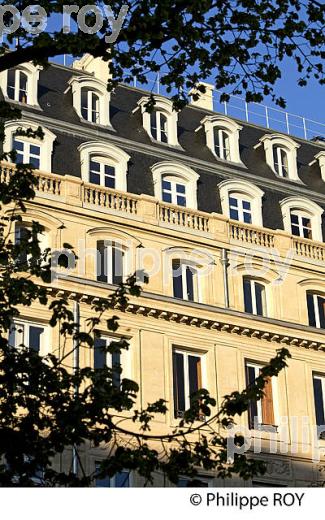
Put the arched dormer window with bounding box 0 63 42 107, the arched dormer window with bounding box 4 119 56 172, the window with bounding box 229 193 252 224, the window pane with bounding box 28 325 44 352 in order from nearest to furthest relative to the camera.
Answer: the window pane with bounding box 28 325 44 352
the arched dormer window with bounding box 4 119 56 172
the arched dormer window with bounding box 0 63 42 107
the window with bounding box 229 193 252 224

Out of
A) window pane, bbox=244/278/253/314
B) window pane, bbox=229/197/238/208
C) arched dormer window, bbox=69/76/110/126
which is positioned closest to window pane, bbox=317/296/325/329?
window pane, bbox=244/278/253/314

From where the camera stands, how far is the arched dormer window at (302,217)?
4297 cm

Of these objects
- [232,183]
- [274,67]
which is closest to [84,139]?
[232,183]

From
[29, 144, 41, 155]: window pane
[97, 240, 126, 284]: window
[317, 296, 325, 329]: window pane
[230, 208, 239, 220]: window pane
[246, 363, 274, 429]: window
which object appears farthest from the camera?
[230, 208, 239, 220]: window pane

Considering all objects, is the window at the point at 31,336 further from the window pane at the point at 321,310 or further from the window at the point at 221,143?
the window at the point at 221,143

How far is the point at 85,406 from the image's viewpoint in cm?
1869

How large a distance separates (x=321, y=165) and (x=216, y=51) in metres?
26.6

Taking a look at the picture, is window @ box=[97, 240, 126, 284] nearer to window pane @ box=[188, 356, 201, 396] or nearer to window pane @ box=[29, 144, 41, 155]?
window pane @ box=[188, 356, 201, 396]

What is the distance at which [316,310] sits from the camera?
41.2m

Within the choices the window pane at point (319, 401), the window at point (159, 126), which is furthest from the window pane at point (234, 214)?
the window pane at point (319, 401)

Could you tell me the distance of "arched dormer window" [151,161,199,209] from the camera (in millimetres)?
40344

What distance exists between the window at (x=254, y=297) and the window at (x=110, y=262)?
4792 mm
